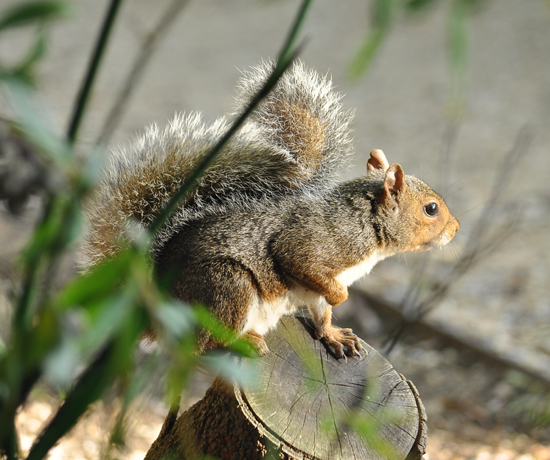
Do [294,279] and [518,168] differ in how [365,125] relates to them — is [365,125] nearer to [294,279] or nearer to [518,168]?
[518,168]

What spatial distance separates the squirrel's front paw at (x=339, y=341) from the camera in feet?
4.65

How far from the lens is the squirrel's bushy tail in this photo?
52.8 inches

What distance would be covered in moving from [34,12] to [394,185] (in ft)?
3.64

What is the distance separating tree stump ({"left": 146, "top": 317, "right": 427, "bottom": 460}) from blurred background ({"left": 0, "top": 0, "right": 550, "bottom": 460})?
0.27 m

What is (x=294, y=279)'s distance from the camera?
141cm

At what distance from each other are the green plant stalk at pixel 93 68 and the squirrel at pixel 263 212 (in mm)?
628

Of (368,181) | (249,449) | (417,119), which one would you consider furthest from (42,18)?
(417,119)

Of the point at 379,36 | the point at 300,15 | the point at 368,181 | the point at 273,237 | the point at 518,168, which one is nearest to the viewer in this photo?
the point at 379,36

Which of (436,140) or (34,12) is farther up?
(436,140)

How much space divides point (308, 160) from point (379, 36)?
3.09 ft

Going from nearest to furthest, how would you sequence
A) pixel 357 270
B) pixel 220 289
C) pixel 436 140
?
pixel 220 289 → pixel 357 270 → pixel 436 140

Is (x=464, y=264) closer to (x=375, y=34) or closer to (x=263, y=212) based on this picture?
(x=263, y=212)

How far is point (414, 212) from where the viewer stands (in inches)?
61.4

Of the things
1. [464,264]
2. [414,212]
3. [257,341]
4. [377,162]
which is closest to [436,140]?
[464,264]
